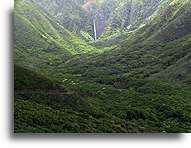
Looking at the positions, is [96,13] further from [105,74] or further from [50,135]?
[50,135]

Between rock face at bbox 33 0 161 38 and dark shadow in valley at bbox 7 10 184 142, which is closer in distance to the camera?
dark shadow in valley at bbox 7 10 184 142

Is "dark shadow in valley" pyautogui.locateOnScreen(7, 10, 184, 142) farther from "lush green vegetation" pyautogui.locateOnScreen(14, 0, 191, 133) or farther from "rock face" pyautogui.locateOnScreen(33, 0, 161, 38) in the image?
"rock face" pyautogui.locateOnScreen(33, 0, 161, 38)

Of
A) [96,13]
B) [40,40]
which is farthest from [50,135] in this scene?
[96,13]

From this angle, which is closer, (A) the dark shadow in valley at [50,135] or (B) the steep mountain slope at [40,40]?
(A) the dark shadow in valley at [50,135]

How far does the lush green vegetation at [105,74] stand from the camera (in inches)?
165

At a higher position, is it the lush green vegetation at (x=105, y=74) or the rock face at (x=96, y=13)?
the rock face at (x=96, y=13)

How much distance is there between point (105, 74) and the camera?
4297 millimetres

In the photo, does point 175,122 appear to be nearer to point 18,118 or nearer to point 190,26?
point 190,26

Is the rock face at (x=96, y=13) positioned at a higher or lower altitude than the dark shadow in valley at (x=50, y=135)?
higher

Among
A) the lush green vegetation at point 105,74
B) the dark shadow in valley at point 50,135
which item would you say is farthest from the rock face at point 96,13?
the dark shadow in valley at point 50,135

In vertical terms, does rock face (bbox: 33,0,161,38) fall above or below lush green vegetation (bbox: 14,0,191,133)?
above

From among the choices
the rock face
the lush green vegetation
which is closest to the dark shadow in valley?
the lush green vegetation

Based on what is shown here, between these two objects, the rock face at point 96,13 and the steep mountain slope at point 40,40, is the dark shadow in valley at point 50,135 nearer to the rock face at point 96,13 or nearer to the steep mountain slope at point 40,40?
the steep mountain slope at point 40,40

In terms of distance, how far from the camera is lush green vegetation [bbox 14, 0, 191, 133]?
13.8ft
